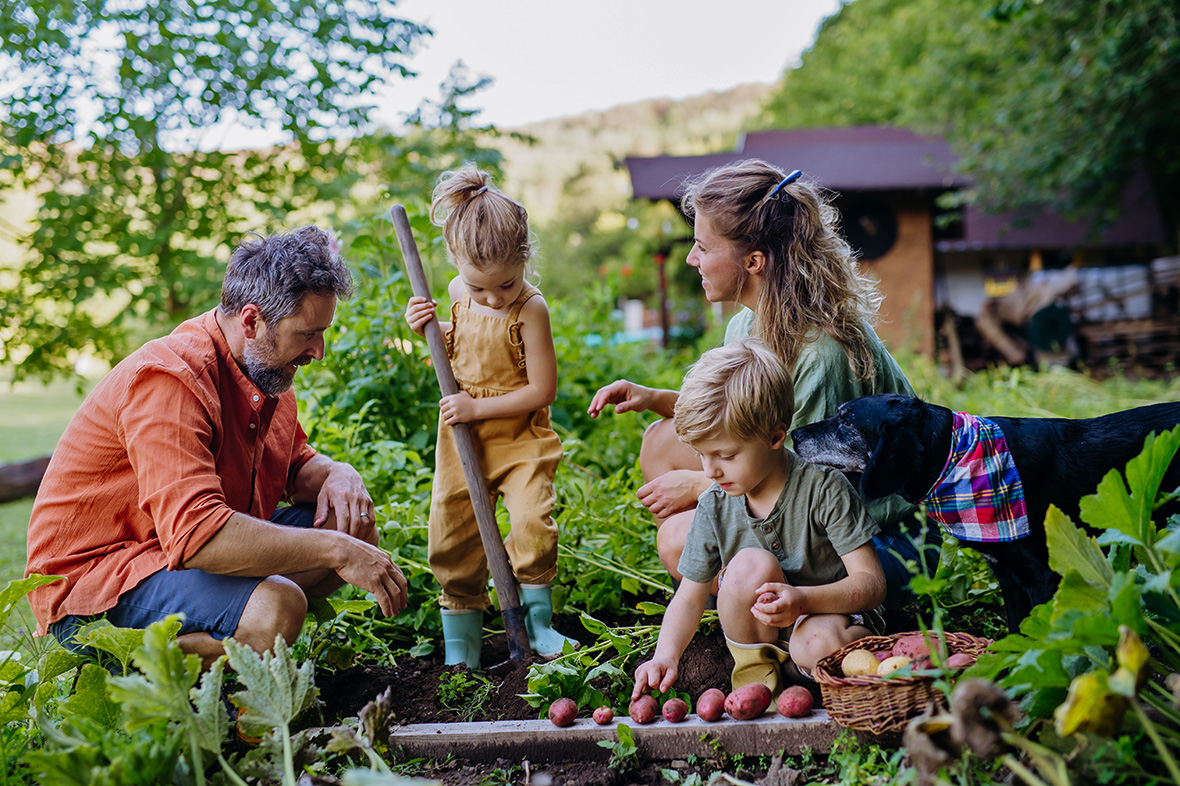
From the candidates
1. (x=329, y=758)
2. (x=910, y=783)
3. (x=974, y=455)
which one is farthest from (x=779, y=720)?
(x=329, y=758)

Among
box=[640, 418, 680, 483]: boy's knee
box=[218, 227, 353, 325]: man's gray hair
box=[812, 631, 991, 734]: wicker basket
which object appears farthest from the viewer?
box=[640, 418, 680, 483]: boy's knee

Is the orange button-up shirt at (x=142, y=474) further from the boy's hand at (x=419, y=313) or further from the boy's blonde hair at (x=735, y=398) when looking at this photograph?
the boy's blonde hair at (x=735, y=398)

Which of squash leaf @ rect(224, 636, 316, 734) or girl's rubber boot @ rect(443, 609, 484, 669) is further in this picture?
girl's rubber boot @ rect(443, 609, 484, 669)

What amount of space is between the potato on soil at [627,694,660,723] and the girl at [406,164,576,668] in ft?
1.61

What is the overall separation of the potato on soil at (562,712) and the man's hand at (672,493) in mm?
643

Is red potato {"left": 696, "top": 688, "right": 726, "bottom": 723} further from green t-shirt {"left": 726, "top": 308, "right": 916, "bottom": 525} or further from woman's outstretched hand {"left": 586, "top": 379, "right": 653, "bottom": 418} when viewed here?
woman's outstretched hand {"left": 586, "top": 379, "right": 653, "bottom": 418}

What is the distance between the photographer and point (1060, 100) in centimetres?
898

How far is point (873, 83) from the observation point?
2742 centimetres

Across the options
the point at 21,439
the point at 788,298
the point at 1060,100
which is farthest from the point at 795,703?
the point at 21,439

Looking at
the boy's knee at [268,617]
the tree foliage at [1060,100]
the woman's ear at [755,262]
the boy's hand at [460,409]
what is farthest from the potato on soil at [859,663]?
the tree foliage at [1060,100]

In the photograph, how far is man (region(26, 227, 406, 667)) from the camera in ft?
6.58

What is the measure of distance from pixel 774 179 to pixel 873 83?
28.4 meters

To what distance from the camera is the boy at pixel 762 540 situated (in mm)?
1916

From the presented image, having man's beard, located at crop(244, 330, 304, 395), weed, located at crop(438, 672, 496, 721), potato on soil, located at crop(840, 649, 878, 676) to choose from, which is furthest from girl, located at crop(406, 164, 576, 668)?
potato on soil, located at crop(840, 649, 878, 676)
